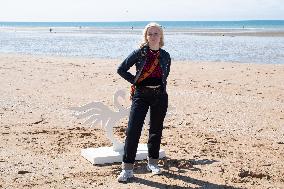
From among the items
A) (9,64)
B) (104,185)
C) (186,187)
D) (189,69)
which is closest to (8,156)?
(104,185)

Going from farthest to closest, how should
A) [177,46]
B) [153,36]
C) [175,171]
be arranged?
[177,46], [175,171], [153,36]

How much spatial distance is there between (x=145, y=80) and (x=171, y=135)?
2889 millimetres

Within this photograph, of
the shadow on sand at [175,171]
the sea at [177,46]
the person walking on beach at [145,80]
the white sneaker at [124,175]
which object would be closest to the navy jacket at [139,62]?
the person walking on beach at [145,80]

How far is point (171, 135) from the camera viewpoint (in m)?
8.34

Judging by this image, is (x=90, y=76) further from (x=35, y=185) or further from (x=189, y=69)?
(x=35, y=185)

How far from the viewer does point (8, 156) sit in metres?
6.83

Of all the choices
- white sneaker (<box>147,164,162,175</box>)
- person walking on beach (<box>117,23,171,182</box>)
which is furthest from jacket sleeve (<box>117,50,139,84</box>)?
white sneaker (<box>147,164,162,175</box>)

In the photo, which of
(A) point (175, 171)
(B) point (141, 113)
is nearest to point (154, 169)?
(A) point (175, 171)

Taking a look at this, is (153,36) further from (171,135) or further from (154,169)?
(171,135)

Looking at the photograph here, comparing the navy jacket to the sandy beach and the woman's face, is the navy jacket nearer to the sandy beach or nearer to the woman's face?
the woman's face

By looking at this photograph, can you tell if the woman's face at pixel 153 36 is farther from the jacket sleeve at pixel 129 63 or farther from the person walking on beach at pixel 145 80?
the jacket sleeve at pixel 129 63

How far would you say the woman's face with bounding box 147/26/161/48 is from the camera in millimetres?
5574

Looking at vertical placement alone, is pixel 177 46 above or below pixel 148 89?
below

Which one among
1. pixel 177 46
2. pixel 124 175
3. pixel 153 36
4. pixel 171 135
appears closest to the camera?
pixel 153 36
